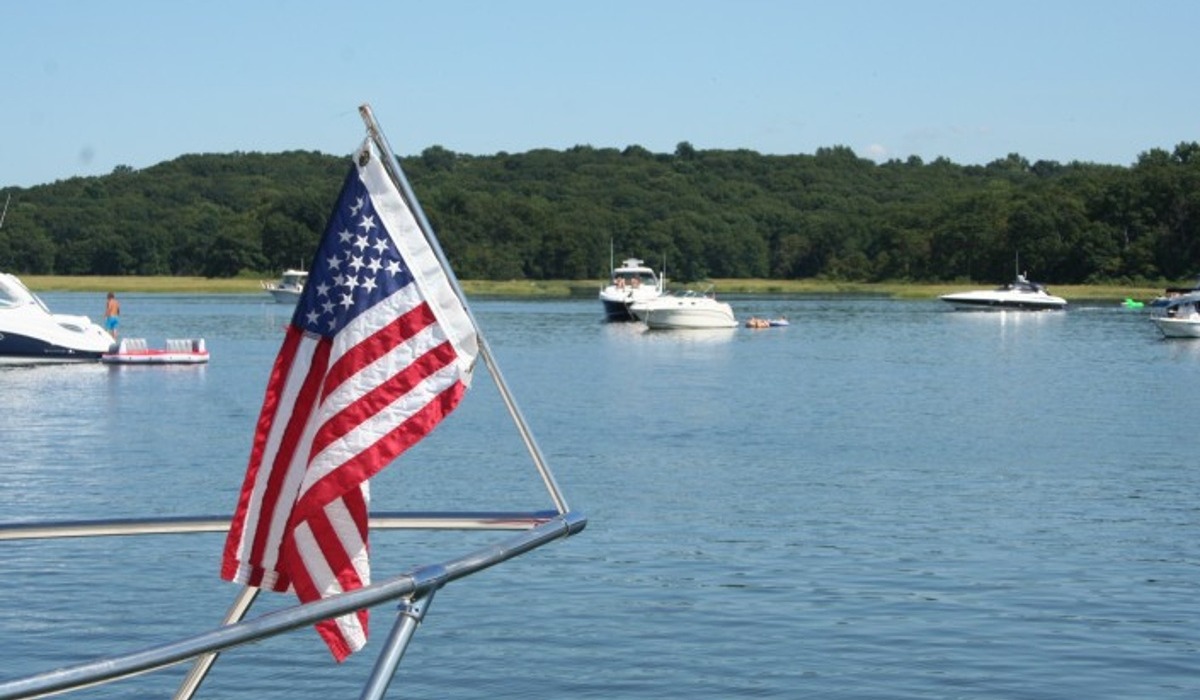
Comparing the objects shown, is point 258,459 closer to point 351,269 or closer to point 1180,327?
point 351,269

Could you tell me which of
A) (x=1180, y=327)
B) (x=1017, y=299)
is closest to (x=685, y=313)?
(x=1180, y=327)

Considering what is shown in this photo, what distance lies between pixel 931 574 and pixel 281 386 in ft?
45.7

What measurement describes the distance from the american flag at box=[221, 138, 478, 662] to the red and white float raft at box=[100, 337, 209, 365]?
5143 centimetres

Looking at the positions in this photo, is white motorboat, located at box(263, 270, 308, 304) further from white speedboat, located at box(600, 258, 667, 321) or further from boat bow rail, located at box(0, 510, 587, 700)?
boat bow rail, located at box(0, 510, 587, 700)

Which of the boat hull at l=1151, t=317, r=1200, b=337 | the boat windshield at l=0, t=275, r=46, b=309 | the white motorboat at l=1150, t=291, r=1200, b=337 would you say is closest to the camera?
the boat windshield at l=0, t=275, r=46, b=309

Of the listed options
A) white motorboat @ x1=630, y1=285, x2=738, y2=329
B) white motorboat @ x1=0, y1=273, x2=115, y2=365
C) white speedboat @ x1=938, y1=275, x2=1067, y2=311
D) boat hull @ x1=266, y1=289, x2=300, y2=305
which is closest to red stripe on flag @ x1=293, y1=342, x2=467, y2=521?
white motorboat @ x1=0, y1=273, x2=115, y2=365

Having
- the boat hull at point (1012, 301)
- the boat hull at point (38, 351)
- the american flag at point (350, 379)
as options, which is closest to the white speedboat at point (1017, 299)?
the boat hull at point (1012, 301)

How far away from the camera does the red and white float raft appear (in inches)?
2283

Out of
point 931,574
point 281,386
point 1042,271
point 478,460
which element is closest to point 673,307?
point 478,460

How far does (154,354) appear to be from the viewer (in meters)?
59.9

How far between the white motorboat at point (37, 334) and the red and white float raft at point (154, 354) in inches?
20.1

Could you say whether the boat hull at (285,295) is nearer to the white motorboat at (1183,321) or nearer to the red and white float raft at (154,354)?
the white motorboat at (1183,321)

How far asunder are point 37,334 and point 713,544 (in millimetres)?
36720

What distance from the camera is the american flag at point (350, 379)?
739 centimetres
